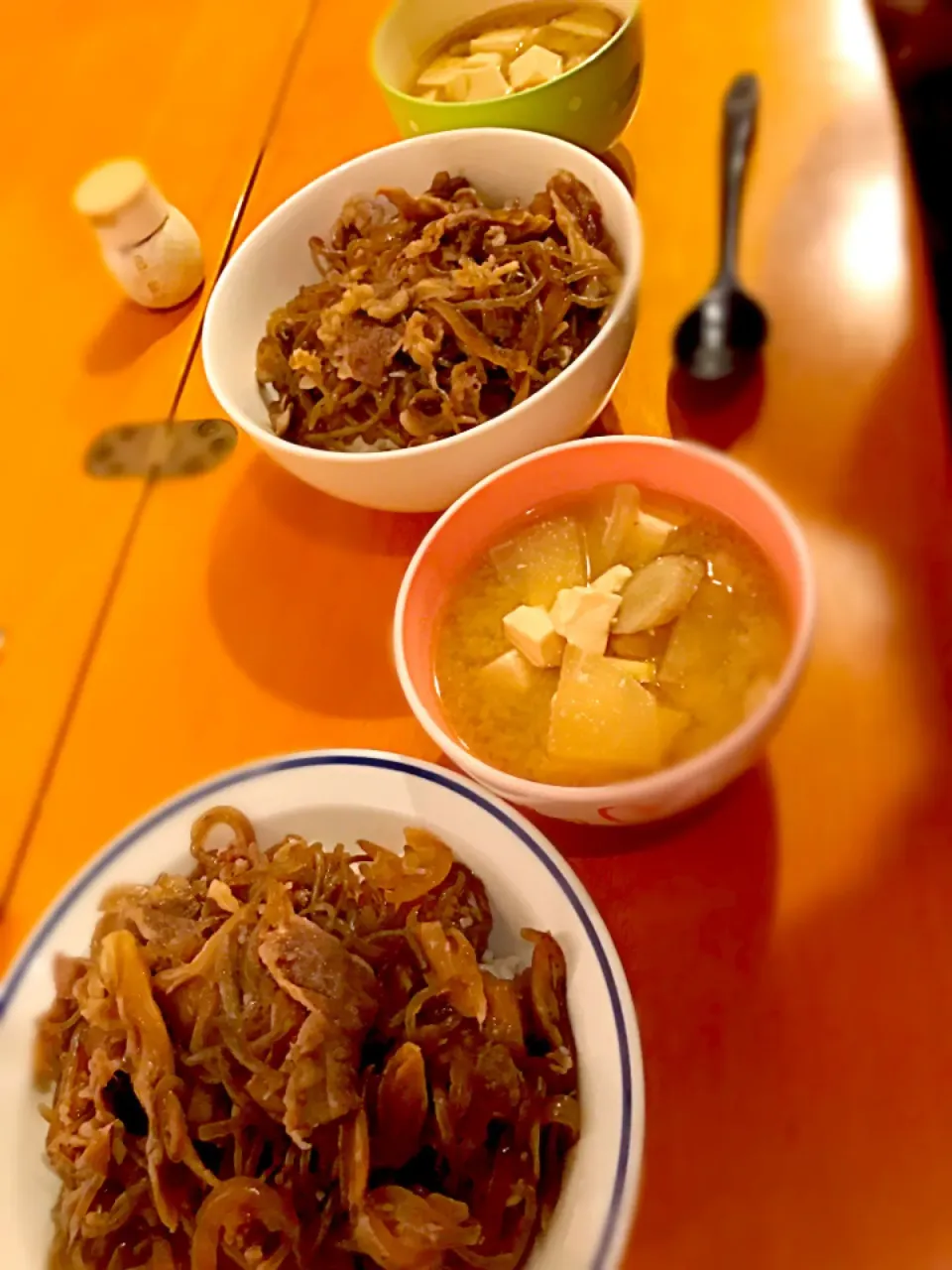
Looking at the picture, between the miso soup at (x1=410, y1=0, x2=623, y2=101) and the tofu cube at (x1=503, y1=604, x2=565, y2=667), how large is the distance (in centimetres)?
68

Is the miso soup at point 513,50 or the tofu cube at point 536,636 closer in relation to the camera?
the tofu cube at point 536,636

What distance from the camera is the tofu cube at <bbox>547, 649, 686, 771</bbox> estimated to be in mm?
736

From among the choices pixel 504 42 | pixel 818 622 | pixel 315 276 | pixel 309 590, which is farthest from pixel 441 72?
pixel 818 622

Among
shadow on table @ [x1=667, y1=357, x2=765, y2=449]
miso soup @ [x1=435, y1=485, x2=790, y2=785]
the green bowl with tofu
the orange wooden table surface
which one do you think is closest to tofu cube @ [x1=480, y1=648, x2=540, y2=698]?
miso soup @ [x1=435, y1=485, x2=790, y2=785]

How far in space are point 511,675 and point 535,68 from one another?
757 millimetres

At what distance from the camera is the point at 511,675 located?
32.2 inches

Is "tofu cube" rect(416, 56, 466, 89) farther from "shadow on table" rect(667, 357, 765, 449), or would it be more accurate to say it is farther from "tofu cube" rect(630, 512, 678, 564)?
"tofu cube" rect(630, 512, 678, 564)

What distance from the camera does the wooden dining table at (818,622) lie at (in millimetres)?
699

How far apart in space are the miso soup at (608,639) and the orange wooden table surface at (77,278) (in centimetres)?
46

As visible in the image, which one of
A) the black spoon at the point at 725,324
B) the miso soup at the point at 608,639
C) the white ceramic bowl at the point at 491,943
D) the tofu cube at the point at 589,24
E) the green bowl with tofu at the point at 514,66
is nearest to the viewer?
the white ceramic bowl at the point at 491,943

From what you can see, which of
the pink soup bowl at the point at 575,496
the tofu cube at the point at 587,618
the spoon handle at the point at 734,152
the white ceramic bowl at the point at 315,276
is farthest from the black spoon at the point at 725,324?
the tofu cube at the point at 587,618

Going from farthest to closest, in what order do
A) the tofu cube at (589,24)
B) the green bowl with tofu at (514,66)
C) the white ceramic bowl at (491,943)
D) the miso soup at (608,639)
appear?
the tofu cube at (589,24), the green bowl with tofu at (514,66), the miso soup at (608,639), the white ceramic bowl at (491,943)

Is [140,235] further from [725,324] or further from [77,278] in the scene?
[725,324]

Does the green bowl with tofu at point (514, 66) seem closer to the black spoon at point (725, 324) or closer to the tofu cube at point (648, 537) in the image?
the black spoon at point (725, 324)
